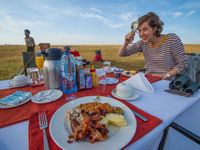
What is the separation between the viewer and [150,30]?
6.06 ft

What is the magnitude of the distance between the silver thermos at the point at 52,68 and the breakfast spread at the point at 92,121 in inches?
19.6

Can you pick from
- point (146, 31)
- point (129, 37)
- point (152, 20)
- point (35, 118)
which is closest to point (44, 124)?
point (35, 118)

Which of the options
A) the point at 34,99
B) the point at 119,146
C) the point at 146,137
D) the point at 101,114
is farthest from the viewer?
the point at 34,99

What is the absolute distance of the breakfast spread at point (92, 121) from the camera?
1.61 ft

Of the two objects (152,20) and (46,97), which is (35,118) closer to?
(46,97)

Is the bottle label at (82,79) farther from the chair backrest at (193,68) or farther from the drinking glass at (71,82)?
the chair backrest at (193,68)

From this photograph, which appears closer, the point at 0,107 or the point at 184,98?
the point at 0,107

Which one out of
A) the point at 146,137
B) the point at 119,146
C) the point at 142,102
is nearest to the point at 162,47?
the point at 142,102

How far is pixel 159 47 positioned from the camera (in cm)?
192

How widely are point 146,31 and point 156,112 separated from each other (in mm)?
1605

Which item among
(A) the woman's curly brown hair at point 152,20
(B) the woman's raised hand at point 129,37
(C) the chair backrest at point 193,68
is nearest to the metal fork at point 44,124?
(B) the woman's raised hand at point 129,37

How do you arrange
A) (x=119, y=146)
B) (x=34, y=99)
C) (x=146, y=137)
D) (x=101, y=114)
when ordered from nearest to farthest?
(x=119, y=146) < (x=146, y=137) < (x=101, y=114) < (x=34, y=99)

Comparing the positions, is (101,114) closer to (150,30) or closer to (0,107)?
(0,107)

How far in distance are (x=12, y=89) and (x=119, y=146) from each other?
1255 millimetres
